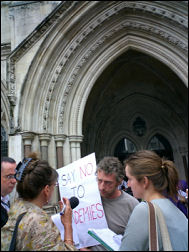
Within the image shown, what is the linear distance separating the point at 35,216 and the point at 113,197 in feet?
3.07

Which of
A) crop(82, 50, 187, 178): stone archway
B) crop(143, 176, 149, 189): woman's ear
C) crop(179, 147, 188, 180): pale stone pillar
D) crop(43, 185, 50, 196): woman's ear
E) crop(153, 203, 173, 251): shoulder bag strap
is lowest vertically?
crop(179, 147, 188, 180): pale stone pillar

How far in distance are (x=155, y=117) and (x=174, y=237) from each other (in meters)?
9.24

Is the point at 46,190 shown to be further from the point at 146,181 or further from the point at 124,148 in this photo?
the point at 124,148

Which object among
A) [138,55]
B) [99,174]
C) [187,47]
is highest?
[138,55]

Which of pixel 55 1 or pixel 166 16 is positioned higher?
pixel 55 1

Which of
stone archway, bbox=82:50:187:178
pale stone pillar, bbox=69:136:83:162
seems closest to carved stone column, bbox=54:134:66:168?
pale stone pillar, bbox=69:136:83:162

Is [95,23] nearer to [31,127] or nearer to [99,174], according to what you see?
[31,127]

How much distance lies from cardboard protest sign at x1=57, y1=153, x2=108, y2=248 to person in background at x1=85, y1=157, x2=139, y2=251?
0.24ft

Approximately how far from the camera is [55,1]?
714 centimetres

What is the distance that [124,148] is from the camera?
1024 centimetres

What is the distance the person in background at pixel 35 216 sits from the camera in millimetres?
1242

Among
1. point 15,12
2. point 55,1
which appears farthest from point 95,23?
point 15,12

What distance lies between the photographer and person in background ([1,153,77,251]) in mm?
1242

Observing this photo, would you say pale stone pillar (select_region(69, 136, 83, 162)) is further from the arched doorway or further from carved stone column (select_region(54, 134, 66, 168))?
the arched doorway
